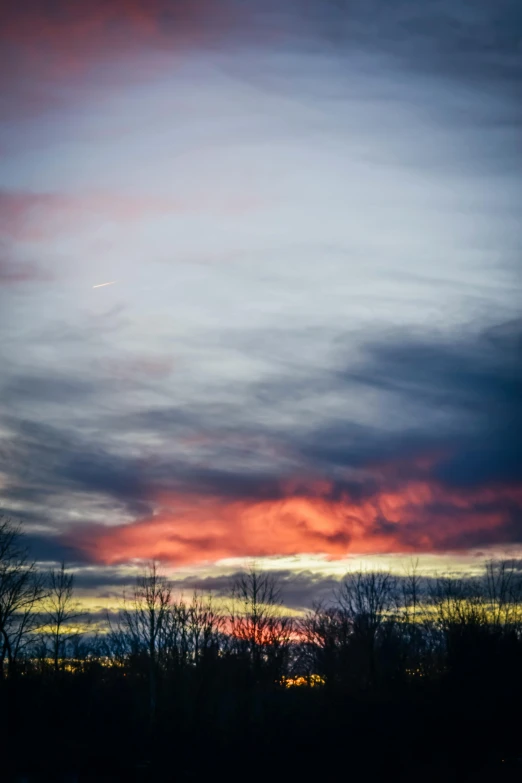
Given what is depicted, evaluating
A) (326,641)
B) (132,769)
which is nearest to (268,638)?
(326,641)

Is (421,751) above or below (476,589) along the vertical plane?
below

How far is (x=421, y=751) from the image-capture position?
38.1 metres

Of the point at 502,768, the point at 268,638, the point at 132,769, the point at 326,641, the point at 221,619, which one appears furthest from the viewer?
the point at 221,619

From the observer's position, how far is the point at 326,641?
224 feet

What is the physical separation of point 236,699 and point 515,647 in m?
15.2

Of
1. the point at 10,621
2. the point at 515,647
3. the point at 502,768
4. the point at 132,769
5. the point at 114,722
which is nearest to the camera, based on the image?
the point at 502,768

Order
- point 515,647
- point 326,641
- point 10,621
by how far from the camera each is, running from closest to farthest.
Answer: point 515,647, point 10,621, point 326,641

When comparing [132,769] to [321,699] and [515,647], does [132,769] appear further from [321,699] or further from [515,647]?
[515,647]

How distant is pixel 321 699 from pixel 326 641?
2421 centimetres

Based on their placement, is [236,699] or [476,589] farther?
[476,589]

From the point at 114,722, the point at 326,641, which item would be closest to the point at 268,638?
the point at 326,641

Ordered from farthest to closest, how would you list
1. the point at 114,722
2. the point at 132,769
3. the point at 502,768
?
the point at 114,722 → the point at 132,769 → the point at 502,768

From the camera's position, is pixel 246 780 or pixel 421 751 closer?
pixel 246 780

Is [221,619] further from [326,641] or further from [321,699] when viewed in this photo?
[321,699]
